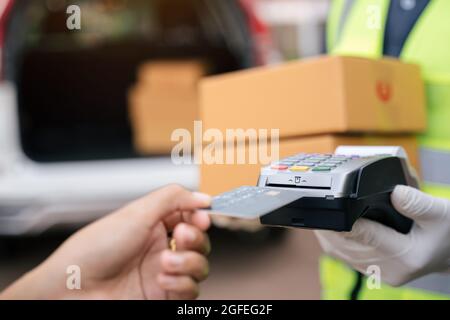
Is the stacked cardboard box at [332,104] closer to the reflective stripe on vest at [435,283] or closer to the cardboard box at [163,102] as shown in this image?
the reflective stripe on vest at [435,283]

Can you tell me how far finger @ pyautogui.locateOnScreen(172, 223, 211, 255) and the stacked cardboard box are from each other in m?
0.23

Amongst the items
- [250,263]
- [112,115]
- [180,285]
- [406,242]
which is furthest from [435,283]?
[112,115]

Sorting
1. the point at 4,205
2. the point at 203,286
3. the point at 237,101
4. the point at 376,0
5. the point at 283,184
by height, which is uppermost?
the point at 376,0

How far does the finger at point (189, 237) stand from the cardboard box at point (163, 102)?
2292 millimetres

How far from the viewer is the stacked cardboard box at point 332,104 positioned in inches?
37.7

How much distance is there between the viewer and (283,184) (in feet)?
2.63

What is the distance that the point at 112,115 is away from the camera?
341 centimetres

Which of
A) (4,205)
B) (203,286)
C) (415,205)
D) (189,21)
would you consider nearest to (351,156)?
(415,205)

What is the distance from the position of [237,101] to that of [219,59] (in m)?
2.28

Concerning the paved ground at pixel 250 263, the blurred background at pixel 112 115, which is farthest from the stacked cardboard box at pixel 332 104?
the blurred background at pixel 112 115

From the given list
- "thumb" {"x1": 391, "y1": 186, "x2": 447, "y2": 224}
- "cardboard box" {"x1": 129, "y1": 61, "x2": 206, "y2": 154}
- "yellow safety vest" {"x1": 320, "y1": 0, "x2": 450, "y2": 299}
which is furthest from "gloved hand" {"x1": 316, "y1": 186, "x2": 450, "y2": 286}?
"cardboard box" {"x1": 129, "y1": 61, "x2": 206, "y2": 154}

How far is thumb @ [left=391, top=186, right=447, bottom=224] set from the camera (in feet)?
2.75

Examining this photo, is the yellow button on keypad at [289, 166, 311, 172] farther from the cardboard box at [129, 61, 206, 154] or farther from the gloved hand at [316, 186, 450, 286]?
the cardboard box at [129, 61, 206, 154]
